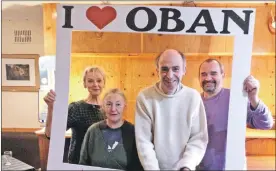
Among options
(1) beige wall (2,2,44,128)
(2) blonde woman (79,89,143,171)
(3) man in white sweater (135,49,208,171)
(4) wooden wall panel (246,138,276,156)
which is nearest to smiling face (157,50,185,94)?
(3) man in white sweater (135,49,208,171)

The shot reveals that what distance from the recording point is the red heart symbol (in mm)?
718

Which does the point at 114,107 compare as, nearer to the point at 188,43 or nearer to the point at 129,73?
the point at 129,73

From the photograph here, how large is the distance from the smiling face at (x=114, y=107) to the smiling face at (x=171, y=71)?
11 cm

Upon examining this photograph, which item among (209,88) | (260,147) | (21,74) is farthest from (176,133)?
(21,74)

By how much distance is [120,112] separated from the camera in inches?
28.7

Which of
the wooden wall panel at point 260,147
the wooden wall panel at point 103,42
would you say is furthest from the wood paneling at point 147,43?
the wooden wall panel at point 260,147

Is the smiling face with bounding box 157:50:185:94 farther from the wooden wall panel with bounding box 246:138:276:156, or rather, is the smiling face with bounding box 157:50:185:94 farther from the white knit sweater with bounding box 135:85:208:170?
the wooden wall panel with bounding box 246:138:276:156

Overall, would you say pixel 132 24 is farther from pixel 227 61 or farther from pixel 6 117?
pixel 6 117

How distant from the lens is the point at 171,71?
0.70m

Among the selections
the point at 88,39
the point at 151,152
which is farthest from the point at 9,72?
the point at 151,152

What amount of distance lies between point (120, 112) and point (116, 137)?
61mm

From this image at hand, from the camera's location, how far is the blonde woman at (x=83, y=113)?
2.42ft

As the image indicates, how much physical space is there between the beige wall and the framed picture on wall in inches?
1.0

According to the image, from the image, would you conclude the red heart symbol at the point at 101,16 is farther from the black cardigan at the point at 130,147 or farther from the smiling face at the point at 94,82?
the black cardigan at the point at 130,147
